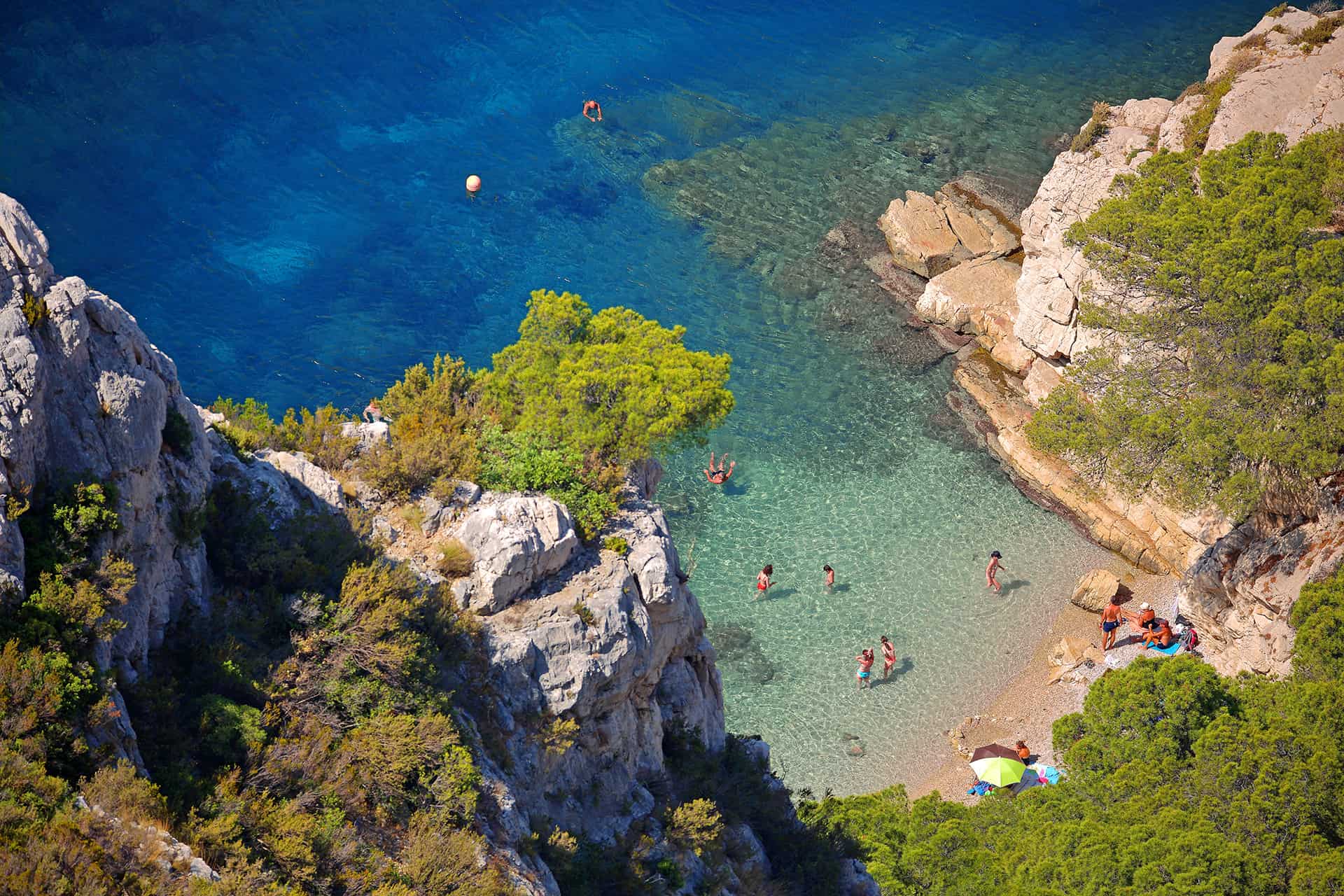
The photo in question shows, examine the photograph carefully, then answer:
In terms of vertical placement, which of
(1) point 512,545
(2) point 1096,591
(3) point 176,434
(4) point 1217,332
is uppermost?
(4) point 1217,332

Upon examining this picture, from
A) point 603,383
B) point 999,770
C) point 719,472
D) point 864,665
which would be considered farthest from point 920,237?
point 603,383

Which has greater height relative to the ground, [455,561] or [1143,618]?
[1143,618]

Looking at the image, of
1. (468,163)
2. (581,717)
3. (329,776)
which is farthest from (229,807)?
(468,163)

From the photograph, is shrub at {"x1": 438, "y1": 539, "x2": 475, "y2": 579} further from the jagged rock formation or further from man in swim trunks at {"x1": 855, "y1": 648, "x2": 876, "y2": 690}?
the jagged rock formation

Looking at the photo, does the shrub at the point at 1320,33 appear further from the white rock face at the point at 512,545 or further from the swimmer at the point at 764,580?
the white rock face at the point at 512,545

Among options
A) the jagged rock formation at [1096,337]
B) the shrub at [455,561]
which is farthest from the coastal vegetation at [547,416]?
the jagged rock formation at [1096,337]

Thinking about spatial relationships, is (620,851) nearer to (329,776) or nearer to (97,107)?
(329,776)

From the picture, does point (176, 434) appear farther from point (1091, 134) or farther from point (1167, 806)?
point (1091, 134)
